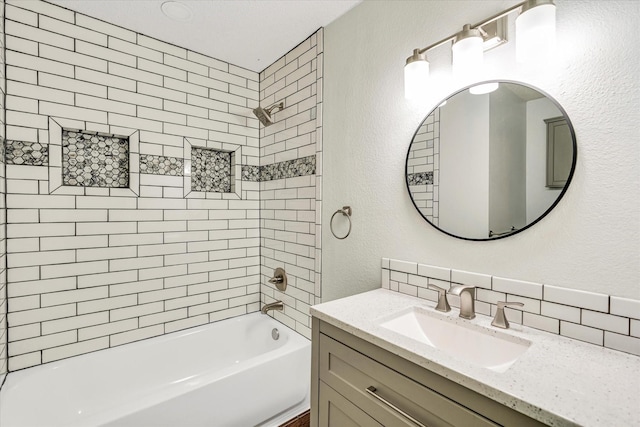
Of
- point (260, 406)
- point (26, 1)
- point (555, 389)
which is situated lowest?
point (260, 406)

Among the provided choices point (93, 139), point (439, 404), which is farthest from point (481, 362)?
point (93, 139)

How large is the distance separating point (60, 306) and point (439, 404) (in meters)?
2.11

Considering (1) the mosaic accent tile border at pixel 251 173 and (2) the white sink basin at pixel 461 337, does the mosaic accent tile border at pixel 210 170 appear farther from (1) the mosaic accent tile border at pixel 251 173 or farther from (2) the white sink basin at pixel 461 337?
(2) the white sink basin at pixel 461 337

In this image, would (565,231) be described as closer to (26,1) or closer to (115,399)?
(115,399)

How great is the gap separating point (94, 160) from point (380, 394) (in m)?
2.10

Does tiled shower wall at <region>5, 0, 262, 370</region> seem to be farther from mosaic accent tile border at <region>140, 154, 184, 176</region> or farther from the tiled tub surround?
the tiled tub surround

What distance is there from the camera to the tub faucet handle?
225cm

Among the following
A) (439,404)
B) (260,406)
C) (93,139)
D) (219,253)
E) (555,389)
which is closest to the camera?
(555,389)

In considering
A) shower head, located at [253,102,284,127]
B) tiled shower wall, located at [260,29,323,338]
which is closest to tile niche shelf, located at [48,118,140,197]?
shower head, located at [253,102,284,127]

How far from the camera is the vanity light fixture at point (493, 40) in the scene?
916 mm

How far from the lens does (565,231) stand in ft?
3.18

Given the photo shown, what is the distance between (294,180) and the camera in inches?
85.0

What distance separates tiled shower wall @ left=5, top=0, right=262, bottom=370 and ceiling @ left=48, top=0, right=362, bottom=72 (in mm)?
104

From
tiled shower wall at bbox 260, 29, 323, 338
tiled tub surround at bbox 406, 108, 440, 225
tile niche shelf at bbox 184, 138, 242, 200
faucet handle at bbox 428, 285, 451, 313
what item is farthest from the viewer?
tile niche shelf at bbox 184, 138, 242, 200
